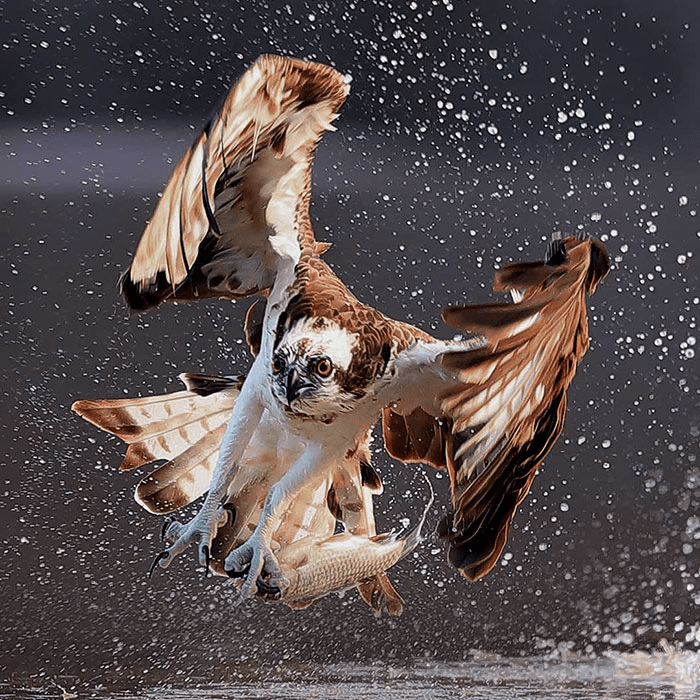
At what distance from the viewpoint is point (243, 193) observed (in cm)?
63

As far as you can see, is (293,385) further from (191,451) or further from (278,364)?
(191,451)

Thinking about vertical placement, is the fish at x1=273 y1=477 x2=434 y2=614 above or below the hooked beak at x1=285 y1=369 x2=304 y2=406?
below

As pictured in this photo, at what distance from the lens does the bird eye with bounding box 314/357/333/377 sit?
1.86 feet

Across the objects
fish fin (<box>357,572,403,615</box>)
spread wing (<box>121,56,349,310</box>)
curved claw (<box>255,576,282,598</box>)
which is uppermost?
spread wing (<box>121,56,349,310</box>)

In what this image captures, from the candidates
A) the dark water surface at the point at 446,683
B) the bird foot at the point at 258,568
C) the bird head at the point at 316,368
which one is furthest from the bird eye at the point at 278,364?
the dark water surface at the point at 446,683

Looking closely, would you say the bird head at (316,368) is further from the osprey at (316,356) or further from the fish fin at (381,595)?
the fish fin at (381,595)

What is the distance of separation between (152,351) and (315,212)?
237mm

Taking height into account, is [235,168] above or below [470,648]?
above

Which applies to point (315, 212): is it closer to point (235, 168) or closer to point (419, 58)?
point (419, 58)

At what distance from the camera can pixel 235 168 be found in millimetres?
604

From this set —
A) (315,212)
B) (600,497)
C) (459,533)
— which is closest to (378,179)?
(315,212)

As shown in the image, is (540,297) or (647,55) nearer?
(540,297)

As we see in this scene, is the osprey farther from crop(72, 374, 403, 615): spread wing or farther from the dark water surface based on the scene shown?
the dark water surface

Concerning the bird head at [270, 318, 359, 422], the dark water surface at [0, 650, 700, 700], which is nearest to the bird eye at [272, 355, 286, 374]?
the bird head at [270, 318, 359, 422]
